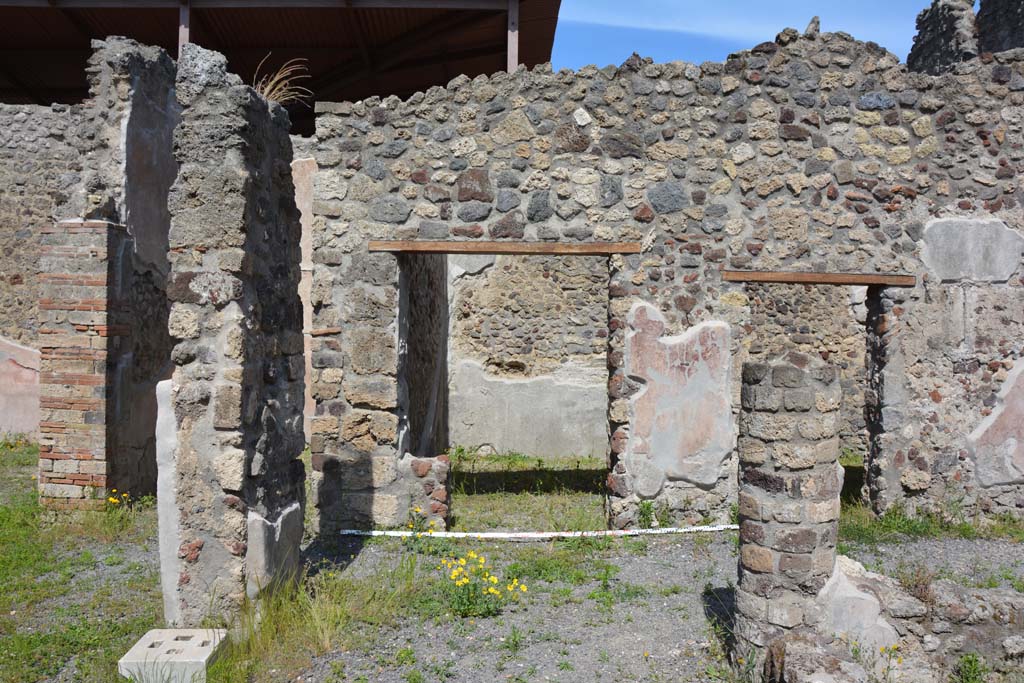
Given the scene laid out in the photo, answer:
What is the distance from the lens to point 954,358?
20.7 feet

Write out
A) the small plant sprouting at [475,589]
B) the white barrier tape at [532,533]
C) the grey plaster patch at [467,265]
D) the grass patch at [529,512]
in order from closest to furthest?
the small plant sprouting at [475,589] → the white barrier tape at [532,533] → the grass patch at [529,512] → the grey plaster patch at [467,265]

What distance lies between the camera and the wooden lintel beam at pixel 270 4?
9.95 meters

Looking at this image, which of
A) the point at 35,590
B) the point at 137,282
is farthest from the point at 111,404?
the point at 35,590

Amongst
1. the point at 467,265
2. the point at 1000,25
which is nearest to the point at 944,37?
the point at 1000,25

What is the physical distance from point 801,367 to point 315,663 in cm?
278

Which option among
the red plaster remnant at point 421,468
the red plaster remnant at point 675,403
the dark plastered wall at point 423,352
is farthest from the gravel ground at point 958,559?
the dark plastered wall at point 423,352

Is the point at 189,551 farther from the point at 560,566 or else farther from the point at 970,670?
the point at 970,670

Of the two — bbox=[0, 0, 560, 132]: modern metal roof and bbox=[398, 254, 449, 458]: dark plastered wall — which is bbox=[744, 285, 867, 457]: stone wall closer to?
bbox=[398, 254, 449, 458]: dark plastered wall

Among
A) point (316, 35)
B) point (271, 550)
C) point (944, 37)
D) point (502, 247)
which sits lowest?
point (271, 550)

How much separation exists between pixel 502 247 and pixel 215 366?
2.67m

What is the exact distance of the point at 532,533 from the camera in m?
6.06

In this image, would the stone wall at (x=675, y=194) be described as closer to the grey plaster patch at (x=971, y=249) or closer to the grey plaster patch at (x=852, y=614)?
the grey plaster patch at (x=971, y=249)

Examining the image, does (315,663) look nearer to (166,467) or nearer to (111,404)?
(166,467)

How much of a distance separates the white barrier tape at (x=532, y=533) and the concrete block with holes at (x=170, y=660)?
2249 mm
